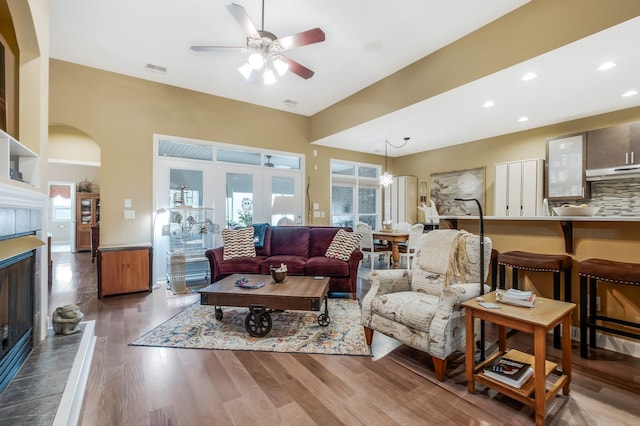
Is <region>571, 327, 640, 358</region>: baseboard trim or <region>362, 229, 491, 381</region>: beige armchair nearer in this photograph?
<region>362, 229, 491, 381</region>: beige armchair

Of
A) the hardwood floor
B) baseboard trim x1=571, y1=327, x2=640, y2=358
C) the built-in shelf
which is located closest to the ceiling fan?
the built-in shelf

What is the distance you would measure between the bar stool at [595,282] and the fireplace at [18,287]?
12.8ft

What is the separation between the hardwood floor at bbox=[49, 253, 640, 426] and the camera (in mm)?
1660

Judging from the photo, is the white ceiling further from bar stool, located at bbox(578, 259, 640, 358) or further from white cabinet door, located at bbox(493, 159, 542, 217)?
bar stool, located at bbox(578, 259, 640, 358)

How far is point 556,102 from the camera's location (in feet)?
13.2

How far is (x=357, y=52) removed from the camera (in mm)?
3688

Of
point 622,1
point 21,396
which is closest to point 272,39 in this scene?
point 622,1

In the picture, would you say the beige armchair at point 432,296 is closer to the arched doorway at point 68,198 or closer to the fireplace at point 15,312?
the fireplace at point 15,312

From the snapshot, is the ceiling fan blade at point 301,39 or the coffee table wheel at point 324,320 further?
the coffee table wheel at point 324,320

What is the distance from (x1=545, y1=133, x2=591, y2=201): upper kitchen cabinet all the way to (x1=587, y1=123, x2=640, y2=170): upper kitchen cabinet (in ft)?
0.34

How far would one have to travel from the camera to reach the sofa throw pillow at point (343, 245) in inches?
160

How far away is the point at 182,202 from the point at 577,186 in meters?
6.39

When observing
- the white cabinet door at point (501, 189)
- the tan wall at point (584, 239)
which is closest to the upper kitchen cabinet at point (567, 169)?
the tan wall at point (584, 239)

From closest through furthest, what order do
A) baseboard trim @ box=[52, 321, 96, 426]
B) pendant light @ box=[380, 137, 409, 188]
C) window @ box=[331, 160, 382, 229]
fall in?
baseboard trim @ box=[52, 321, 96, 426]
pendant light @ box=[380, 137, 409, 188]
window @ box=[331, 160, 382, 229]
